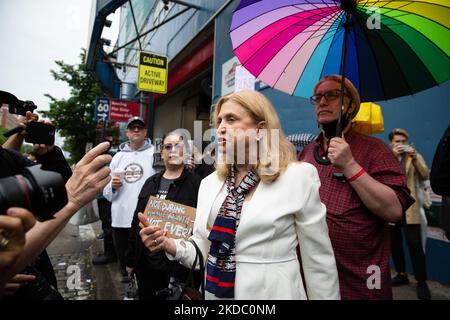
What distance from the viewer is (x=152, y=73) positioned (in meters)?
→ 6.48

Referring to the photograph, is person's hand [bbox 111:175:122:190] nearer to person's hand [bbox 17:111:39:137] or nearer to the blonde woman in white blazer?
person's hand [bbox 17:111:39:137]

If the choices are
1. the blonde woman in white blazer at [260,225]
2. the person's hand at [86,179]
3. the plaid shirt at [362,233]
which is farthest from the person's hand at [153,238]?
the plaid shirt at [362,233]

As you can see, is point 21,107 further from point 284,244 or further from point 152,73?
point 152,73

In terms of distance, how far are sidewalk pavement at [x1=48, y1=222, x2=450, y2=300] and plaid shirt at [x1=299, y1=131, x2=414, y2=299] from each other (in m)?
2.16

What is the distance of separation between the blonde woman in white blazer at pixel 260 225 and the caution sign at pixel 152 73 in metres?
5.15

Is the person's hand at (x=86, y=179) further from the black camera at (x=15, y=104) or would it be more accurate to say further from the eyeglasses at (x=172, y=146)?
the eyeglasses at (x=172, y=146)

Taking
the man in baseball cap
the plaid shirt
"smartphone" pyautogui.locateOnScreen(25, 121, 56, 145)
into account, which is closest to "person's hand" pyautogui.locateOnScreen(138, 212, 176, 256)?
"smartphone" pyautogui.locateOnScreen(25, 121, 56, 145)

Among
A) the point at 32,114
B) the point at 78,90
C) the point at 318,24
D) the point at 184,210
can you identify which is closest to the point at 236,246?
the point at 184,210

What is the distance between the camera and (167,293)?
203cm

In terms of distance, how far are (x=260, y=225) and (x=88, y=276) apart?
4.32 meters

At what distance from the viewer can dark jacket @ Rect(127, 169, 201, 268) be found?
2541mm

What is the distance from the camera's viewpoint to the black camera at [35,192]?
2.94 feet

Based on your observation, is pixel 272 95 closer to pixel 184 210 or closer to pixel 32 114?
pixel 184 210
